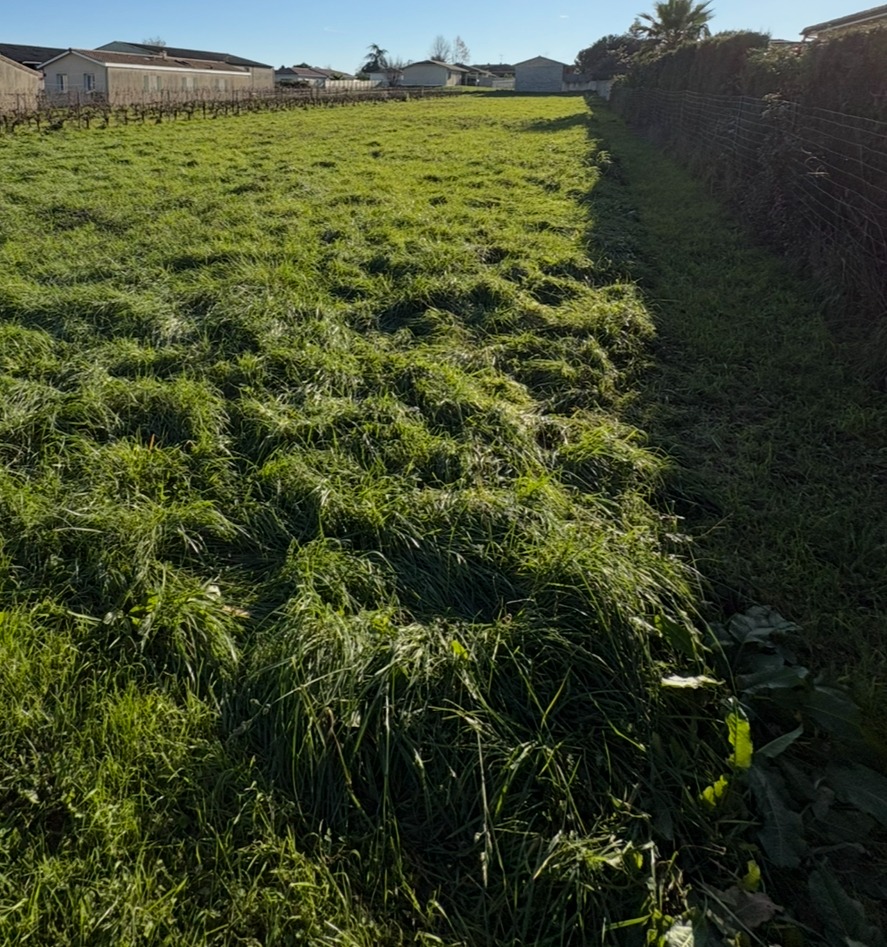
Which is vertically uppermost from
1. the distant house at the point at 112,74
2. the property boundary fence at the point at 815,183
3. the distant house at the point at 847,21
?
the distant house at the point at 112,74

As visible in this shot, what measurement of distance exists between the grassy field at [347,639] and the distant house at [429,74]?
2939 inches

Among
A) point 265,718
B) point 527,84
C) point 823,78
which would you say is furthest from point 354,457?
Answer: point 527,84

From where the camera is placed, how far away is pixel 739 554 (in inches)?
102

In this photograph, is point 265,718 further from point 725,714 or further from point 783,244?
→ point 783,244

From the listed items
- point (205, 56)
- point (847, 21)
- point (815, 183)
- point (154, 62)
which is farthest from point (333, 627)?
point (205, 56)

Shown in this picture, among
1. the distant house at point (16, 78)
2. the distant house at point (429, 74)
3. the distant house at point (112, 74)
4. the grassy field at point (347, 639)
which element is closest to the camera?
the grassy field at point (347, 639)

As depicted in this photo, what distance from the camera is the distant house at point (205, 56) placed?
160ft

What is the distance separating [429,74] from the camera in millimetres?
67125

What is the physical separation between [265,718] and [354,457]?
147 centimetres

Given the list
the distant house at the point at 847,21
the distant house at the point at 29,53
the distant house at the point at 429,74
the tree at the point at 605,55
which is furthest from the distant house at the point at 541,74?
the distant house at the point at 847,21

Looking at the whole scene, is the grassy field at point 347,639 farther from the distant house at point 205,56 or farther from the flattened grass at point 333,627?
the distant house at point 205,56

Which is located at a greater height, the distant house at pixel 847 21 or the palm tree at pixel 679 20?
the palm tree at pixel 679 20

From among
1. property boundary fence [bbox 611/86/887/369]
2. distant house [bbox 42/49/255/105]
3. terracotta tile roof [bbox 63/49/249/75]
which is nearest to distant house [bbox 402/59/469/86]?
terracotta tile roof [bbox 63/49/249/75]

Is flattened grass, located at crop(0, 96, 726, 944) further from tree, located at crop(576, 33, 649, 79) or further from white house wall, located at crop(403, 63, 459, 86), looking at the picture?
white house wall, located at crop(403, 63, 459, 86)
